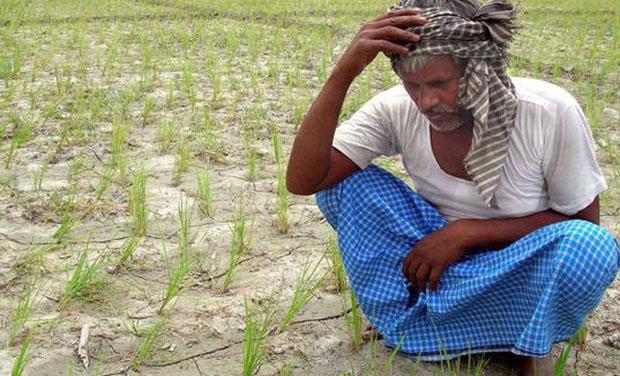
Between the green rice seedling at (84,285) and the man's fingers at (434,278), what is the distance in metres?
0.93

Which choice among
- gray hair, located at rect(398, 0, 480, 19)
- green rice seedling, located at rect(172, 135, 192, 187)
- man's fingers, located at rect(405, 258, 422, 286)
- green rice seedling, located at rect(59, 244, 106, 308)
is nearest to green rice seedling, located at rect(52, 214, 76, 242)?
green rice seedling, located at rect(59, 244, 106, 308)

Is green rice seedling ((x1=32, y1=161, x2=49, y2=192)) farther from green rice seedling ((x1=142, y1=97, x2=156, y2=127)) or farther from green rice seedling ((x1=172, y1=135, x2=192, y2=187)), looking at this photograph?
green rice seedling ((x1=142, y1=97, x2=156, y2=127))

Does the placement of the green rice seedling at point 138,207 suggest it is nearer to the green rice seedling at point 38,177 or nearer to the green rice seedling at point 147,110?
the green rice seedling at point 38,177

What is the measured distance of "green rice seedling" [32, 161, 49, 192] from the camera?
3016mm

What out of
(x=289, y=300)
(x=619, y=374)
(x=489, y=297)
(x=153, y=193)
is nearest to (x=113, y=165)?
(x=153, y=193)

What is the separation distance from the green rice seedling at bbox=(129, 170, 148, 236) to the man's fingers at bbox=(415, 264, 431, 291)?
3.78ft

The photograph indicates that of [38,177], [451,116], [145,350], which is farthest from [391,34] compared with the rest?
[38,177]

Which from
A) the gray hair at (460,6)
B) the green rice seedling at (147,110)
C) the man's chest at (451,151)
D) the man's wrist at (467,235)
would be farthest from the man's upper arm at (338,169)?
the green rice seedling at (147,110)

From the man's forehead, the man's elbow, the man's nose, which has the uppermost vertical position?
the man's forehead

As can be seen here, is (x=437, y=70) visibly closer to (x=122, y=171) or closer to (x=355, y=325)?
(x=355, y=325)

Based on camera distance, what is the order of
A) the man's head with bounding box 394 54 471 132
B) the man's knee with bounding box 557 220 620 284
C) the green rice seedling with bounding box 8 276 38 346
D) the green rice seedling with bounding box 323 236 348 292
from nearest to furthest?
the man's knee with bounding box 557 220 620 284 < the man's head with bounding box 394 54 471 132 < the green rice seedling with bounding box 8 276 38 346 < the green rice seedling with bounding box 323 236 348 292

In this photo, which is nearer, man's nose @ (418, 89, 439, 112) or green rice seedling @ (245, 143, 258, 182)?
man's nose @ (418, 89, 439, 112)

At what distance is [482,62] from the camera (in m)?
1.75

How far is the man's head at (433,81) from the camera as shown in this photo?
1.75 m
